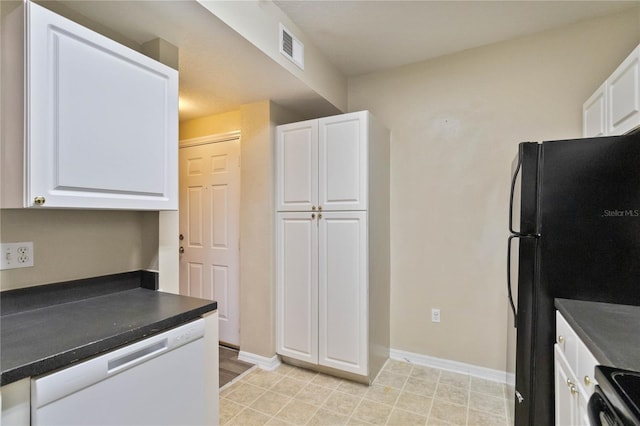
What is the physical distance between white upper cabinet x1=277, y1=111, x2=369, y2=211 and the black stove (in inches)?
62.4

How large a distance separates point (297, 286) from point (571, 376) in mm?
1807

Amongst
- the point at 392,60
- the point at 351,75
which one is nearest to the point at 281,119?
the point at 351,75

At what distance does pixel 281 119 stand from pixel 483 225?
1.94m

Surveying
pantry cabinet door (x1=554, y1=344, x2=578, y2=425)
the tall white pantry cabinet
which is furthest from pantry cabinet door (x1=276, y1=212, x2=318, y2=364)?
pantry cabinet door (x1=554, y1=344, x2=578, y2=425)

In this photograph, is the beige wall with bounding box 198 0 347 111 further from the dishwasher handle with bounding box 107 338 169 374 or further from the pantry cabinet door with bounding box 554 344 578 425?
the pantry cabinet door with bounding box 554 344 578 425

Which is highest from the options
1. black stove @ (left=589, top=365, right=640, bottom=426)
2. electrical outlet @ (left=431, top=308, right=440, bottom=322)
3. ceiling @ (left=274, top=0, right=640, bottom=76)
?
ceiling @ (left=274, top=0, right=640, bottom=76)

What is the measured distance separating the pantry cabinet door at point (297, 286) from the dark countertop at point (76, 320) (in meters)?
1.12

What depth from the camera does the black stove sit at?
0.71 meters

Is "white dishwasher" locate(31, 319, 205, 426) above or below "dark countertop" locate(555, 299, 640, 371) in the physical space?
below

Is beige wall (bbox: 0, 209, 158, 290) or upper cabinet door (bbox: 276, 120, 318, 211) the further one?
upper cabinet door (bbox: 276, 120, 318, 211)

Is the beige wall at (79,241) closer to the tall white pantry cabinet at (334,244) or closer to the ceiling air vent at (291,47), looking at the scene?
the tall white pantry cabinet at (334,244)

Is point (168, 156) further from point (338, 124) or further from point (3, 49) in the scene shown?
point (338, 124)

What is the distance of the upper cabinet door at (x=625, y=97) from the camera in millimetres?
1438
